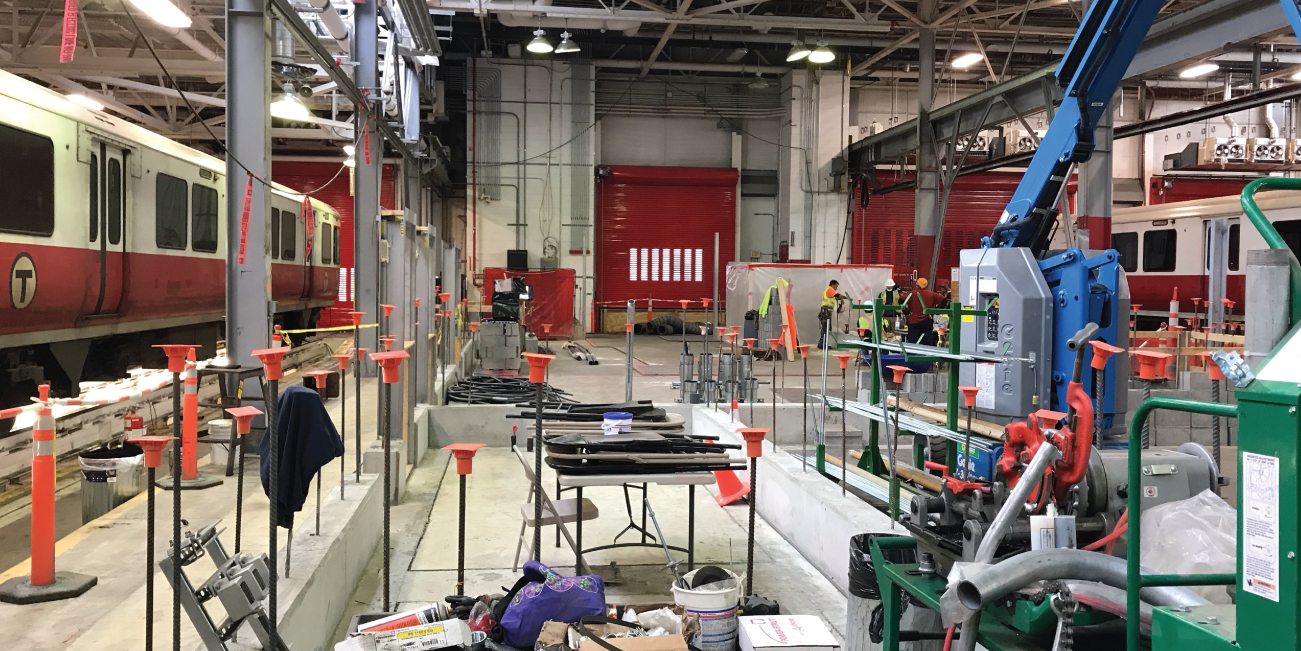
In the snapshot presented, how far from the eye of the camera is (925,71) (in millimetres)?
18422

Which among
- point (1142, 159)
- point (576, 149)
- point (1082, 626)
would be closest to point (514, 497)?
point (1082, 626)

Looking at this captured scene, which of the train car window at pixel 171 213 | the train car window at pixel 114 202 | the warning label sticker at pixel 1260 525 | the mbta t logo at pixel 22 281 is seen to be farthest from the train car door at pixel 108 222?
the warning label sticker at pixel 1260 525

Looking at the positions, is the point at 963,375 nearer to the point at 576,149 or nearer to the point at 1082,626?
the point at 1082,626

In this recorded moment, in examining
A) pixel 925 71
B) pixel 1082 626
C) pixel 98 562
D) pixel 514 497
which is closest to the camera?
pixel 1082 626

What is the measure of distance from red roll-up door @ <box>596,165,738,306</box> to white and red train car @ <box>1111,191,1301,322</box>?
33.4 ft

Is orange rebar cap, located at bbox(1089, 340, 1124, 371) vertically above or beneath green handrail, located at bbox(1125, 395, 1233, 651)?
above

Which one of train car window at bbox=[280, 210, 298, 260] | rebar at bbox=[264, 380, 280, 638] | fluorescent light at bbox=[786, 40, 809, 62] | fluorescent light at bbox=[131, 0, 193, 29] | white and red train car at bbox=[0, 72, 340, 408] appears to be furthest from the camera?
fluorescent light at bbox=[786, 40, 809, 62]

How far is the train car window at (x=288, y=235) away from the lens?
14.8 meters

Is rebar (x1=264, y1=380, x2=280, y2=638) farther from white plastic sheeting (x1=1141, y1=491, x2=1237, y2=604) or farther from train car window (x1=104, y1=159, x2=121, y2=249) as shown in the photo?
train car window (x1=104, y1=159, x2=121, y2=249)

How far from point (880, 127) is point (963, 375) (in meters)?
19.5

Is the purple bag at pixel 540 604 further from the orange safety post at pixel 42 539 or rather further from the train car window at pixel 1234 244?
the train car window at pixel 1234 244

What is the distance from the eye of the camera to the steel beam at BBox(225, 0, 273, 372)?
600 cm

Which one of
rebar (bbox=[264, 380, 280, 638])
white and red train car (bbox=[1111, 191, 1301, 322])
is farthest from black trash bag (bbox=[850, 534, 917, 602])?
white and red train car (bbox=[1111, 191, 1301, 322])

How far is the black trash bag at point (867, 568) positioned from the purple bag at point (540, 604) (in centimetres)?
123
